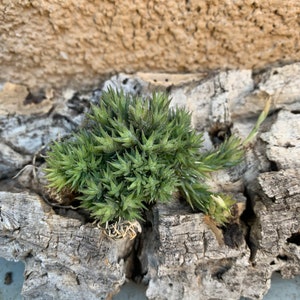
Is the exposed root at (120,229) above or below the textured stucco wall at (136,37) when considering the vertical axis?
below

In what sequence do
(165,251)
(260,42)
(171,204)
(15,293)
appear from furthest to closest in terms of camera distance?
(260,42), (15,293), (171,204), (165,251)

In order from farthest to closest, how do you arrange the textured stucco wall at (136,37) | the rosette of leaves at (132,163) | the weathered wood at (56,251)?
the textured stucco wall at (136,37) → the weathered wood at (56,251) → the rosette of leaves at (132,163)

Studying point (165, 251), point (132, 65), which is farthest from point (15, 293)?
point (132, 65)

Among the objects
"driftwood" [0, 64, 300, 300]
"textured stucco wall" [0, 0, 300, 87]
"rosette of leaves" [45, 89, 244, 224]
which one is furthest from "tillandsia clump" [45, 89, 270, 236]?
"textured stucco wall" [0, 0, 300, 87]

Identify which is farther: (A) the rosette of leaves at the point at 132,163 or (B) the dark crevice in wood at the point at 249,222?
(B) the dark crevice in wood at the point at 249,222

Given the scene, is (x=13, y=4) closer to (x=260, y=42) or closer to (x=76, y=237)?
(x=76, y=237)

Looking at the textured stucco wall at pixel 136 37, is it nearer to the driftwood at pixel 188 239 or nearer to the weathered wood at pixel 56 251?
the driftwood at pixel 188 239

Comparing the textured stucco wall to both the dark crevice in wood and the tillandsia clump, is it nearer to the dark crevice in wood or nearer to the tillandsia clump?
the tillandsia clump

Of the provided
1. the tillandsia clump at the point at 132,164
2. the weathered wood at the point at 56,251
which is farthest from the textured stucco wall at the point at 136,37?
the weathered wood at the point at 56,251
